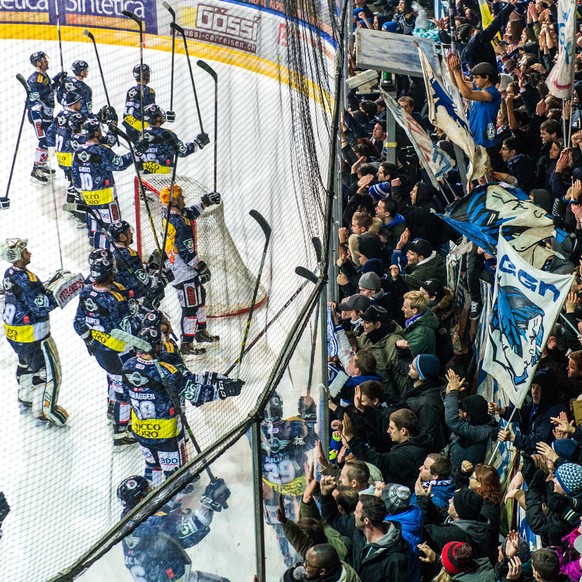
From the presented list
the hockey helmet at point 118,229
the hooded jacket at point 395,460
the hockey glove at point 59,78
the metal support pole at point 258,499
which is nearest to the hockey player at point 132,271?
the hockey helmet at point 118,229

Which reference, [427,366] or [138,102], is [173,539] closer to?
[427,366]

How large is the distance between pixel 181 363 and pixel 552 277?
7.00ft

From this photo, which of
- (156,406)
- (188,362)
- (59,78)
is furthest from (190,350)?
(59,78)

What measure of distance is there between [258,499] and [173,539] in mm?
249

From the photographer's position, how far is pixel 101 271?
5.85m

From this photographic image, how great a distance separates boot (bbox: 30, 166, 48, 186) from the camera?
25.0ft

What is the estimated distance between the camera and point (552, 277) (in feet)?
11.7

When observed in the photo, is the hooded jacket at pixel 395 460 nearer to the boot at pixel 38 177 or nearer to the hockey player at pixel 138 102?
the hockey player at pixel 138 102

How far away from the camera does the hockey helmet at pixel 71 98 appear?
26.9 feet

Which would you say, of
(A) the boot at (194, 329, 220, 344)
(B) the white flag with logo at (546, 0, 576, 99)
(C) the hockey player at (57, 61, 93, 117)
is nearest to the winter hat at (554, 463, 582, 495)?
(A) the boot at (194, 329, 220, 344)

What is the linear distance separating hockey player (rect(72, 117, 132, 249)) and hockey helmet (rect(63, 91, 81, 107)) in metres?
0.54

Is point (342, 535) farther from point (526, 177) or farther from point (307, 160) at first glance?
point (526, 177)

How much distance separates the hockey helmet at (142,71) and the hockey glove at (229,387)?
349 cm

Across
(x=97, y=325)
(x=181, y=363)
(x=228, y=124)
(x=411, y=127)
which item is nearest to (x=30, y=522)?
(x=181, y=363)
